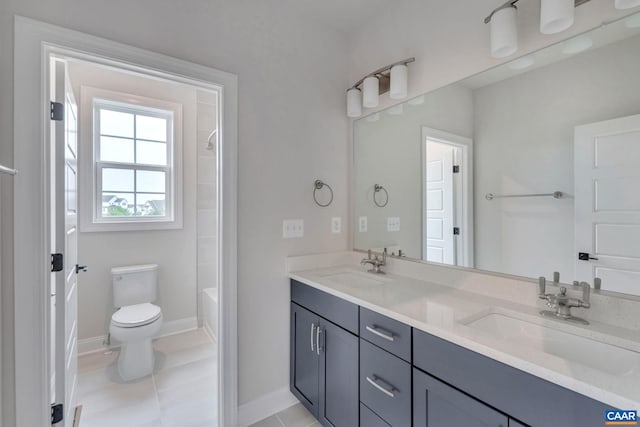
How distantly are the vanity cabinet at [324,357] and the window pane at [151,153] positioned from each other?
208cm

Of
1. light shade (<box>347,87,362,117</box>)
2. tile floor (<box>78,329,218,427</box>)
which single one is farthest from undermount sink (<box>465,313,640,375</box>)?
tile floor (<box>78,329,218,427</box>)

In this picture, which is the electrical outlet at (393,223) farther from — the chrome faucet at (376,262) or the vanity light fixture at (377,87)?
the vanity light fixture at (377,87)

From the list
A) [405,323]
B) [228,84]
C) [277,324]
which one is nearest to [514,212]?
[405,323]

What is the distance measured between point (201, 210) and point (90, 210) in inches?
35.8

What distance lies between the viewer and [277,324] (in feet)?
6.14

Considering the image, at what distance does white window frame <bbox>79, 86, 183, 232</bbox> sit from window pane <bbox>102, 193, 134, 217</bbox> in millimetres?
38

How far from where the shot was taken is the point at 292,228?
1.93 m

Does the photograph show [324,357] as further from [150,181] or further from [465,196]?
[150,181]

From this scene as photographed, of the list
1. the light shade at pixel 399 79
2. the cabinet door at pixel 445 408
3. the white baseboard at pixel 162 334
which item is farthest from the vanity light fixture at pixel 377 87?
the white baseboard at pixel 162 334

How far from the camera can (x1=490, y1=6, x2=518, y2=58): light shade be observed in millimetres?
1198

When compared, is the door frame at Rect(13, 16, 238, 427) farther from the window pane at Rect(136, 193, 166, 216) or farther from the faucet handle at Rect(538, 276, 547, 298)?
the faucet handle at Rect(538, 276, 547, 298)

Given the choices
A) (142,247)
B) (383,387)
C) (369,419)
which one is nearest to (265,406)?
(369,419)

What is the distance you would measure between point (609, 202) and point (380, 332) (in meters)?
1.01

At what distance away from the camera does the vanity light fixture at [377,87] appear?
170 cm
